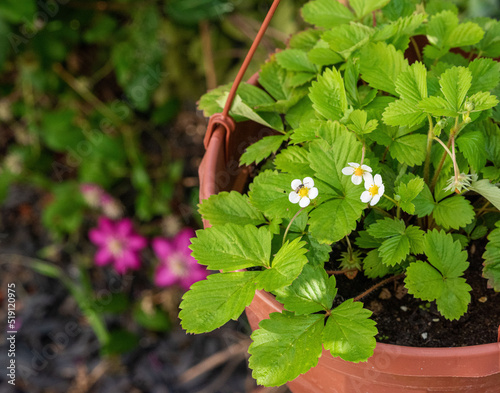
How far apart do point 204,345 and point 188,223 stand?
0.40 meters

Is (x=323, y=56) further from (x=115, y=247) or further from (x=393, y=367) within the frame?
(x=115, y=247)

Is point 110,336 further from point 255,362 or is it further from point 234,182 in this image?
point 255,362

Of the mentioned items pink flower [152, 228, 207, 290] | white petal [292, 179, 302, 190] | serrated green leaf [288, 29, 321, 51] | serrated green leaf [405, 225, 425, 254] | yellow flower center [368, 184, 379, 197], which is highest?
serrated green leaf [288, 29, 321, 51]

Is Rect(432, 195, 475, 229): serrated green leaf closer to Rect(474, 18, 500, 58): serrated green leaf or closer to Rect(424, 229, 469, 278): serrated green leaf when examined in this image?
Rect(424, 229, 469, 278): serrated green leaf

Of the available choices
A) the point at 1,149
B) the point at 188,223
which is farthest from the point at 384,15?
the point at 1,149

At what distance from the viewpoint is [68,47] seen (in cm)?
155

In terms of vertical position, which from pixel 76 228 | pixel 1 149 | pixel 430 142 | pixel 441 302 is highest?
pixel 430 142

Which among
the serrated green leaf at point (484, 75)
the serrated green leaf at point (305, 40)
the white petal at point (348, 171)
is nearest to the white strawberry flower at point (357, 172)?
the white petal at point (348, 171)

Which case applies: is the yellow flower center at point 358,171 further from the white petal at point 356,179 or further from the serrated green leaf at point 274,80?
the serrated green leaf at point 274,80

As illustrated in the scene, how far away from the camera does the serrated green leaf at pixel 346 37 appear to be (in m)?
0.69

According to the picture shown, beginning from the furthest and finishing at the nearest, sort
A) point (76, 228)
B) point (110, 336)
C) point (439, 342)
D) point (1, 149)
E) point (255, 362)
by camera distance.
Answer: point (1, 149) < point (76, 228) < point (110, 336) < point (439, 342) < point (255, 362)

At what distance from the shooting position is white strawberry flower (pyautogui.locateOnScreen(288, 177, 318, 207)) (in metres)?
0.57

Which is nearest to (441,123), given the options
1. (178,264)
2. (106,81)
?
(178,264)

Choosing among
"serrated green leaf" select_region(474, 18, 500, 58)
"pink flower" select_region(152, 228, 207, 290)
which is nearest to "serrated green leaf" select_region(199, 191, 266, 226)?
"serrated green leaf" select_region(474, 18, 500, 58)
